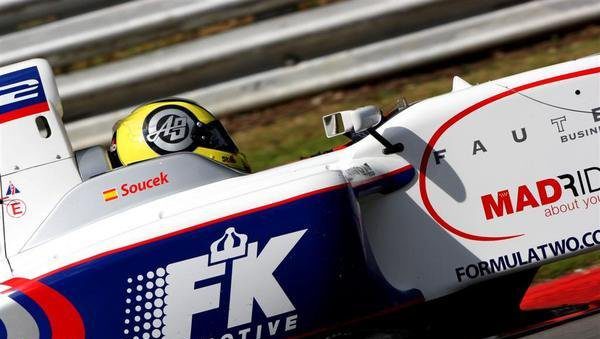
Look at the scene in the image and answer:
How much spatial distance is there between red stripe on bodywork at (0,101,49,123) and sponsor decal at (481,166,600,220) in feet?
6.46

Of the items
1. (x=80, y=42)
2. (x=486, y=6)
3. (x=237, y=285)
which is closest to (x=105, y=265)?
(x=237, y=285)

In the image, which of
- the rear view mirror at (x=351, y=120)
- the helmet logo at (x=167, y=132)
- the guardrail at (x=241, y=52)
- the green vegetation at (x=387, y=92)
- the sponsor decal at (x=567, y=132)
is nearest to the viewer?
the rear view mirror at (x=351, y=120)

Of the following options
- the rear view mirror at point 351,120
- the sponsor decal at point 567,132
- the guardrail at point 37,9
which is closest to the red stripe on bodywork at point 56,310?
the rear view mirror at point 351,120

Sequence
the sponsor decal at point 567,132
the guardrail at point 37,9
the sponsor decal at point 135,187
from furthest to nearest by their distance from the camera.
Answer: the guardrail at point 37,9
the sponsor decal at point 567,132
the sponsor decal at point 135,187

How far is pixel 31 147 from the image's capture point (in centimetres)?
502

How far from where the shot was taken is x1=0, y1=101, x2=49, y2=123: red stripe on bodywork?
5.00 metres

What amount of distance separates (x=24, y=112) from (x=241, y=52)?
→ 115 inches

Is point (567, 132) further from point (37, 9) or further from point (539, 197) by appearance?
point (37, 9)

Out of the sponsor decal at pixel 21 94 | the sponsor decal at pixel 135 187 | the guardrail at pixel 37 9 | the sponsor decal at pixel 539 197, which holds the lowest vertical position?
the sponsor decal at pixel 539 197

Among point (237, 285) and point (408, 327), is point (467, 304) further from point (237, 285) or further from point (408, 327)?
point (237, 285)

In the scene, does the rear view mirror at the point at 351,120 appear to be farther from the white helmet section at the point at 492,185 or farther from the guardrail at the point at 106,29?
the guardrail at the point at 106,29

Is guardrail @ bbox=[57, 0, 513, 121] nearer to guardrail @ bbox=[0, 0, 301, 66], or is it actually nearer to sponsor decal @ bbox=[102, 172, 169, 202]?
guardrail @ bbox=[0, 0, 301, 66]

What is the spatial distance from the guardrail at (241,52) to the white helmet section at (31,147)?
263cm

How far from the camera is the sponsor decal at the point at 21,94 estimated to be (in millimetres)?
5004
